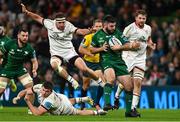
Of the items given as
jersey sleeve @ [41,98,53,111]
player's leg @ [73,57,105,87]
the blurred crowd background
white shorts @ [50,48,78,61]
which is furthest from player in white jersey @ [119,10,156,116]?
the blurred crowd background

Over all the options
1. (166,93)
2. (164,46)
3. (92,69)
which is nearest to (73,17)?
(164,46)

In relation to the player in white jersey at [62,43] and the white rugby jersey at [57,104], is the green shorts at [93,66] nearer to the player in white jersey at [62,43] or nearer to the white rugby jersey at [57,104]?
the player in white jersey at [62,43]

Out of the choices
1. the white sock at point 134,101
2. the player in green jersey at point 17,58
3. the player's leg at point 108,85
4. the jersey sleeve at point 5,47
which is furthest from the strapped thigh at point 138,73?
the jersey sleeve at point 5,47

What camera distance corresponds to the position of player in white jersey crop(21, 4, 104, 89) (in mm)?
19406

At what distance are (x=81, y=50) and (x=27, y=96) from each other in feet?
6.57

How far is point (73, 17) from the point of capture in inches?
1160

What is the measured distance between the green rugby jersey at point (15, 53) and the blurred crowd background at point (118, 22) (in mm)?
5403

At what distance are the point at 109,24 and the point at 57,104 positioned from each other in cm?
215

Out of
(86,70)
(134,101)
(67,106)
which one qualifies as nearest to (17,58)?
(86,70)

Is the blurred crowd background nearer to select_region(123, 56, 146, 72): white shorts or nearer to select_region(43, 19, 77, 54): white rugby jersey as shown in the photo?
select_region(43, 19, 77, 54): white rugby jersey

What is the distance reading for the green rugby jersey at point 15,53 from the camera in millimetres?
19391

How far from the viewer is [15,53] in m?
19.4

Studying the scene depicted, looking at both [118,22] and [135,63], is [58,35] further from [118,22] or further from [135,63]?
[118,22]

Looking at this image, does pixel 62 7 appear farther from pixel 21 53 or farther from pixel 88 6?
pixel 21 53
